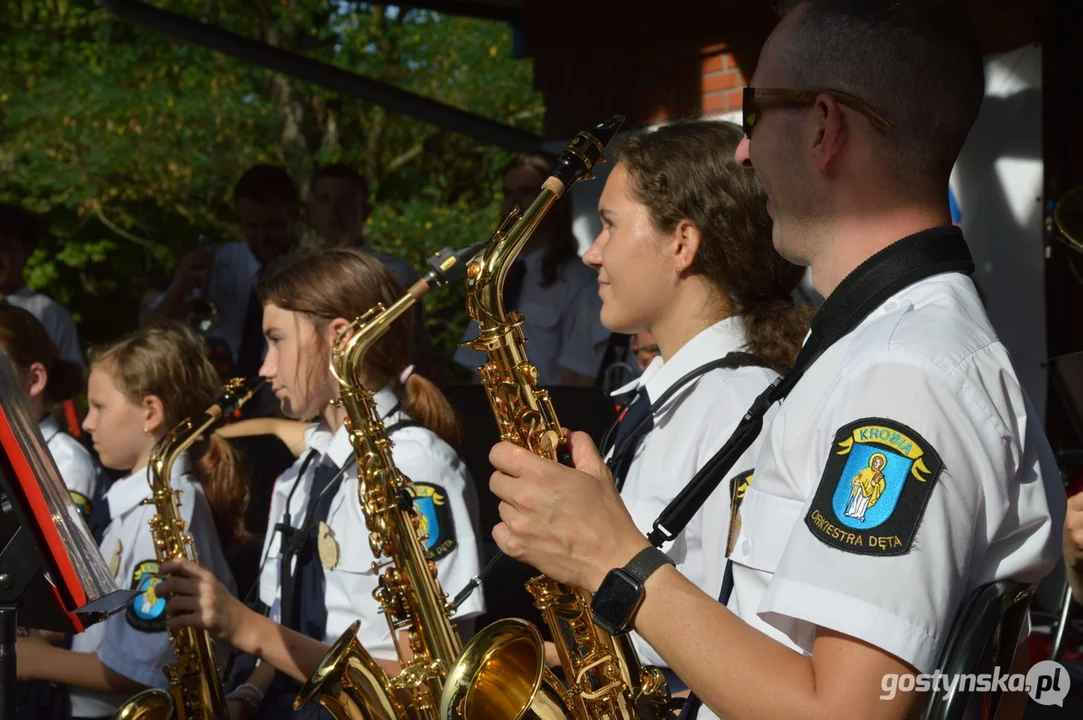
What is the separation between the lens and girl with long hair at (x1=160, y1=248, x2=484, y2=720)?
351cm

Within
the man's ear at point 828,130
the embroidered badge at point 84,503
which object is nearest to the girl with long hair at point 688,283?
the man's ear at point 828,130

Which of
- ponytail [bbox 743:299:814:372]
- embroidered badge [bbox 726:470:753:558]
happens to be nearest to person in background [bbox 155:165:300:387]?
ponytail [bbox 743:299:814:372]

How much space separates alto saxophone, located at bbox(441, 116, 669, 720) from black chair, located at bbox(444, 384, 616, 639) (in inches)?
51.9

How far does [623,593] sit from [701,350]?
136cm

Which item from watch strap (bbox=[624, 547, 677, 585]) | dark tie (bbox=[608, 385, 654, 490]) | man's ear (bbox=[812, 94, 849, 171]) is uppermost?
man's ear (bbox=[812, 94, 849, 171])

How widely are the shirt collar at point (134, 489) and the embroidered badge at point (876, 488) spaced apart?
321 centimetres

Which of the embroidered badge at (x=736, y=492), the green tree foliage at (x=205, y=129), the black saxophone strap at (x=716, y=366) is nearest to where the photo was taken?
Result: the embroidered badge at (x=736, y=492)

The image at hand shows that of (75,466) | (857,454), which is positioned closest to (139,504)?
(75,466)

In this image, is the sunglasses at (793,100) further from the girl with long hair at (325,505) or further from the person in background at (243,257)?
the person in background at (243,257)

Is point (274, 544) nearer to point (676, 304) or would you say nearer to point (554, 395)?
point (554, 395)

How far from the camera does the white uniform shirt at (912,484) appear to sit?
1.53 m

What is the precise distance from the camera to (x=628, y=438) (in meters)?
3.02

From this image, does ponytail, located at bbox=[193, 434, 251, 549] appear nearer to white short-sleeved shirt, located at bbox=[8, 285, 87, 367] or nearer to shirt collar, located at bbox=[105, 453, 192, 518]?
shirt collar, located at bbox=[105, 453, 192, 518]

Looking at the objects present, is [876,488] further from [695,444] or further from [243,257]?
[243,257]
